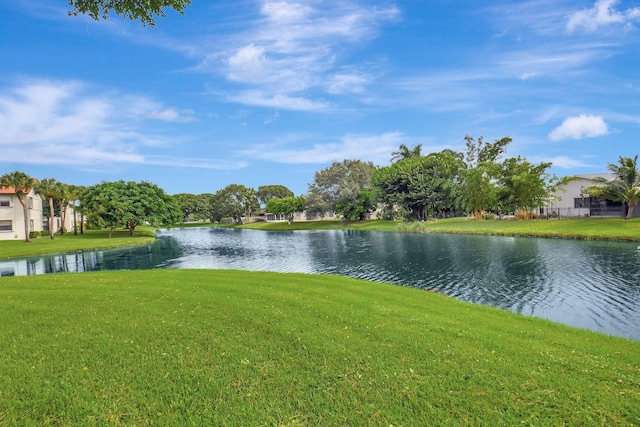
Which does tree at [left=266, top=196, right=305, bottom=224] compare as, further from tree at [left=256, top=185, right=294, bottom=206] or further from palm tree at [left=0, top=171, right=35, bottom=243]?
palm tree at [left=0, top=171, right=35, bottom=243]

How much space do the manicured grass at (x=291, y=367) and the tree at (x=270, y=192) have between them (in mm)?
141972

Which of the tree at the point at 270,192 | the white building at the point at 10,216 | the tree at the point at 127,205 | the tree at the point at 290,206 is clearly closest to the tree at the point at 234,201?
the tree at the point at 290,206

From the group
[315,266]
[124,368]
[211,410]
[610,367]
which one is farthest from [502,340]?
[315,266]

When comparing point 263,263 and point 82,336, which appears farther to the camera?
point 263,263

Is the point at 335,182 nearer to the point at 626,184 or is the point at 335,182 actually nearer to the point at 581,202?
the point at 581,202

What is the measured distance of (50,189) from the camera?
59562mm

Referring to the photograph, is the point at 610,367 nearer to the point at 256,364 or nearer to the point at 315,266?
the point at 256,364

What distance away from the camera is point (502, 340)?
8109 millimetres

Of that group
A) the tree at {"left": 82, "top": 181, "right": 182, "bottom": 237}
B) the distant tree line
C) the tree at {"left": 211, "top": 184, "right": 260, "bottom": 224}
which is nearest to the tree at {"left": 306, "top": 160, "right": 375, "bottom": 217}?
the distant tree line

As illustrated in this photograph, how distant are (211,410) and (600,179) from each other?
2906 inches

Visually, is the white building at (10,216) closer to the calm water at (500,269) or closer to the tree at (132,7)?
the calm water at (500,269)

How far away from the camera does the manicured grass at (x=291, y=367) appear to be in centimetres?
512

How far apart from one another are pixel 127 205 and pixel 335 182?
5576cm

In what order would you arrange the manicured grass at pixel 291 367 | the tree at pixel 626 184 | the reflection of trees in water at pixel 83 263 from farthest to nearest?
the tree at pixel 626 184
the reflection of trees in water at pixel 83 263
the manicured grass at pixel 291 367
